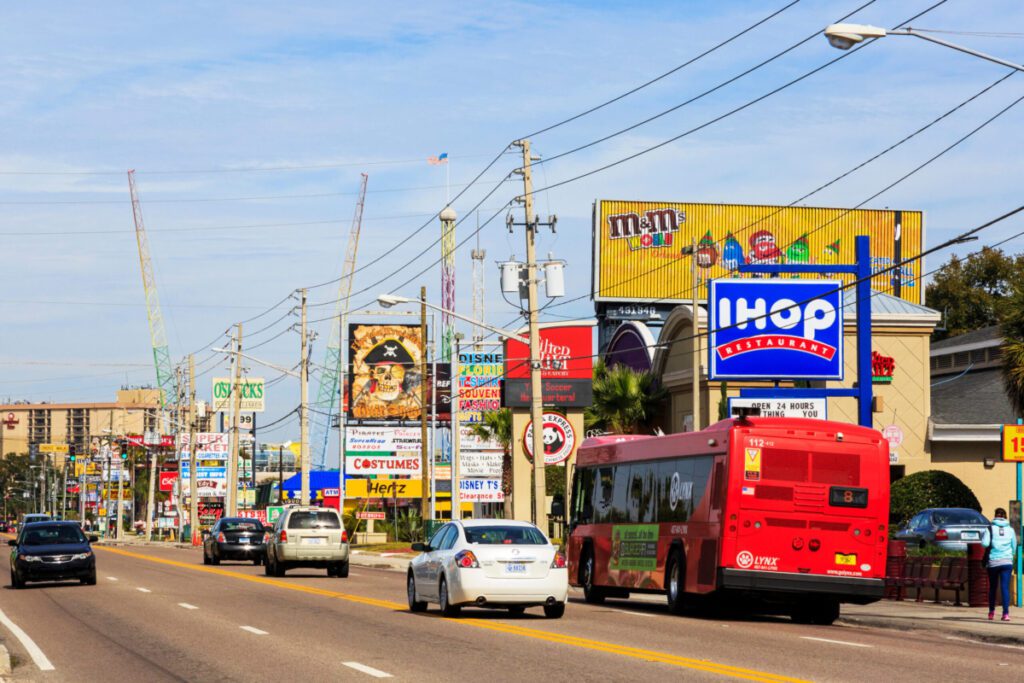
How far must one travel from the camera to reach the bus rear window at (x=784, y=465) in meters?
24.7

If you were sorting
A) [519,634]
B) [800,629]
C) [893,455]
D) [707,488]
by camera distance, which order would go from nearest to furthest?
[519,634], [800,629], [707,488], [893,455]

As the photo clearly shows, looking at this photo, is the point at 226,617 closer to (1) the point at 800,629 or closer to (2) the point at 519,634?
(2) the point at 519,634

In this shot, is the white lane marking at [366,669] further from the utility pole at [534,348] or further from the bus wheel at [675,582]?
the utility pole at [534,348]

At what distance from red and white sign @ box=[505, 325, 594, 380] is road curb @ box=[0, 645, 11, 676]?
46.7m

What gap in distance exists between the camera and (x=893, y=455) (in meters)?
51.3

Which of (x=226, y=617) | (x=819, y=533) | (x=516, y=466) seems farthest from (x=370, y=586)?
Result: (x=516, y=466)

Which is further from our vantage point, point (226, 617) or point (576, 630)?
point (226, 617)

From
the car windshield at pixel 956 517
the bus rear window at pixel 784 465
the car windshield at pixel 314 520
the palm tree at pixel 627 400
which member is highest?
the palm tree at pixel 627 400

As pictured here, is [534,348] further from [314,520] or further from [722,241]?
[722,241]

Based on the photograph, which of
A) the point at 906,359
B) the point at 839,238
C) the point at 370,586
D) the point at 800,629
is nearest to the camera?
the point at 800,629

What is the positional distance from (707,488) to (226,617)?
8101 mm

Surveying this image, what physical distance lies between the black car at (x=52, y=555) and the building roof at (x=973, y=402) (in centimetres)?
3100

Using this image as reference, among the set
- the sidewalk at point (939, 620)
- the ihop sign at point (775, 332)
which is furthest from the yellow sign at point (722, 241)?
the sidewalk at point (939, 620)

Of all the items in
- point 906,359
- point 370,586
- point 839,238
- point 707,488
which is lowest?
point 370,586
